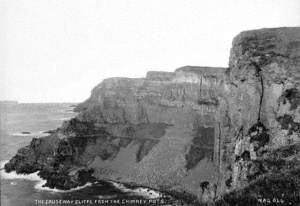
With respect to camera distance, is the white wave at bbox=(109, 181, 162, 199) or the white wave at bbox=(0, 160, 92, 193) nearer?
the white wave at bbox=(109, 181, 162, 199)

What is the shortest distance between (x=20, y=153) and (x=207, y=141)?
3742cm

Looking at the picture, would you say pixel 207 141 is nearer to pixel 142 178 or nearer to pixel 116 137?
pixel 142 178

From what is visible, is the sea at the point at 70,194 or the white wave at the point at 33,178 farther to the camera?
the white wave at the point at 33,178

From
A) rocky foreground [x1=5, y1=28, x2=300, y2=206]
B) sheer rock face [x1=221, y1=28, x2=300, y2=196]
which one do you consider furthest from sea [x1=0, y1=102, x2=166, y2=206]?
sheer rock face [x1=221, y1=28, x2=300, y2=196]

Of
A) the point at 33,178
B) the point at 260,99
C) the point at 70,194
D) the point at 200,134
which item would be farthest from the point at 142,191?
the point at 260,99

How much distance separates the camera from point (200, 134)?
217ft

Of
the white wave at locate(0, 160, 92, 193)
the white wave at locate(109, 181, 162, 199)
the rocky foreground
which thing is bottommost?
the white wave at locate(0, 160, 92, 193)

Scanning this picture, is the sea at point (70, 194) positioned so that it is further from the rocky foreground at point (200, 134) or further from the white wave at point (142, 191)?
the rocky foreground at point (200, 134)

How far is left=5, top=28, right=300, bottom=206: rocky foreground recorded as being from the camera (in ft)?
124

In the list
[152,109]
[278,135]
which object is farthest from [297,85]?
[152,109]

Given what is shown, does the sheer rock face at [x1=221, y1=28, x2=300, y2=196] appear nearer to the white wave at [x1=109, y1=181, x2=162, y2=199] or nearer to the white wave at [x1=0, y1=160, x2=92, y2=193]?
the white wave at [x1=109, y1=181, x2=162, y2=199]

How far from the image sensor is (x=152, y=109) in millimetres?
76062

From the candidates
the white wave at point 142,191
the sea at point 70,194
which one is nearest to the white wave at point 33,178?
the sea at point 70,194

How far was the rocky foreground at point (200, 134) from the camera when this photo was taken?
1484 inches
